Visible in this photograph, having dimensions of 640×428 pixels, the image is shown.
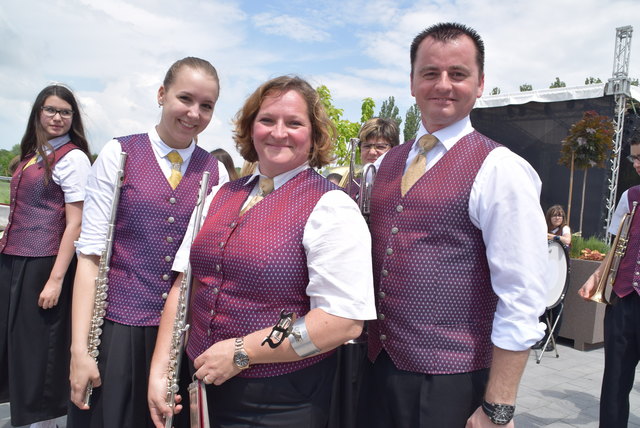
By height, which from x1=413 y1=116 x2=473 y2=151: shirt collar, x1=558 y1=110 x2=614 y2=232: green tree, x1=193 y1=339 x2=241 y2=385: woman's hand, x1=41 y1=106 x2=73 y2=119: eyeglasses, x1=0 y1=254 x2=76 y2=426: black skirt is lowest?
x1=0 y1=254 x2=76 y2=426: black skirt

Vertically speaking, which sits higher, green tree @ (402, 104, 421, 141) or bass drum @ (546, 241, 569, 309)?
green tree @ (402, 104, 421, 141)

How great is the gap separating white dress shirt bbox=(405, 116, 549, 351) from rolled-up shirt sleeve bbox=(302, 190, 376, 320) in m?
0.39

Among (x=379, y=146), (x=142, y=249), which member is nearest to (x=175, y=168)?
(x=142, y=249)

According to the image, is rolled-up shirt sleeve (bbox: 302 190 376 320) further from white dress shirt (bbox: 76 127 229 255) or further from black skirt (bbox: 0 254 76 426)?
black skirt (bbox: 0 254 76 426)

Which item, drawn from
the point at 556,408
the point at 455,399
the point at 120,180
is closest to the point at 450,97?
the point at 455,399

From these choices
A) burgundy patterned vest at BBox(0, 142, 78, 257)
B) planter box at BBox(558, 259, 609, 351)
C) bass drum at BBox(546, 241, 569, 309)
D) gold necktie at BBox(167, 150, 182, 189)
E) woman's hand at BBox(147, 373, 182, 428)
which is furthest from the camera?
planter box at BBox(558, 259, 609, 351)

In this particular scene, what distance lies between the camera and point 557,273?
5535 mm

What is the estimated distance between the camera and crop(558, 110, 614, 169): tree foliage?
9.85m

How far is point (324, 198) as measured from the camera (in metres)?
1.65

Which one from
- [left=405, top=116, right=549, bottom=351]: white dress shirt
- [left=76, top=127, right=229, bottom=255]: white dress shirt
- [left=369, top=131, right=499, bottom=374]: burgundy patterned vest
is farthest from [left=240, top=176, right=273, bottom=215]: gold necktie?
[left=405, top=116, right=549, bottom=351]: white dress shirt

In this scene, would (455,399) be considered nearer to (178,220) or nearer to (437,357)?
(437,357)

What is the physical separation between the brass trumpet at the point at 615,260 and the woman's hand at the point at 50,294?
11.4 feet

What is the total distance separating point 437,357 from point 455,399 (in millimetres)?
147

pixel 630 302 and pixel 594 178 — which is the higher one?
pixel 594 178
